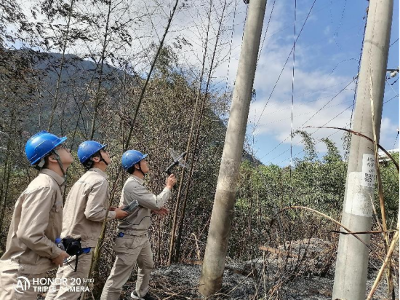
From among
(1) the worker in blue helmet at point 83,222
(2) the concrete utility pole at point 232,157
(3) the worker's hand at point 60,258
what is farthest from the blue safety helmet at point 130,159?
(3) the worker's hand at point 60,258

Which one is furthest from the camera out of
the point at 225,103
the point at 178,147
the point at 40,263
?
the point at 225,103

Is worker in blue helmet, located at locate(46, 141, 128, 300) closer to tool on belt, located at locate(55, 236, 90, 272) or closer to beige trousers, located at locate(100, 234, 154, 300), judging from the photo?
tool on belt, located at locate(55, 236, 90, 272)

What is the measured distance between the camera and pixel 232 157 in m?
3.24

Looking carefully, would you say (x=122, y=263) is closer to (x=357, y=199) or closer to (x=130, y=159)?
(x=130, y=159)

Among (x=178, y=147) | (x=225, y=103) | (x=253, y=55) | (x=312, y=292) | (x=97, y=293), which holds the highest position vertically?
(x=225, y=103)

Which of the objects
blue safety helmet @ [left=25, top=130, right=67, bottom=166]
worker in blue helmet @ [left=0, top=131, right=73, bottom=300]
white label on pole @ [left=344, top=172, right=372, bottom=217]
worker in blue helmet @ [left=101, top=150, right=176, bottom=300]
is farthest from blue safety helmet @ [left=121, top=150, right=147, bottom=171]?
white label on pole @ [left=344, top=172, right=372, bottom=217]

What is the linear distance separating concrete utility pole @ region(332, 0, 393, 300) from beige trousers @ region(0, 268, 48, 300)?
2.05 metres

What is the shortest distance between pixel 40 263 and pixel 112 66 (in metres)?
4.63

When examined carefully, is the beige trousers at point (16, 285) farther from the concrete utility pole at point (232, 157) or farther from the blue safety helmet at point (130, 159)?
the blue safety helmet at point (130, 159)

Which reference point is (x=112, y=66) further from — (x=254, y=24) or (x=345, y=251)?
(x=345, y=251)

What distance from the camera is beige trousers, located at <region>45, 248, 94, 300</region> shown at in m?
2.57

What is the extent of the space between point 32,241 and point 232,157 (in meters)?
2.04

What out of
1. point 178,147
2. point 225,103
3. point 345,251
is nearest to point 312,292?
point 345,251

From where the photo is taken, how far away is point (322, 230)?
5754 mm
